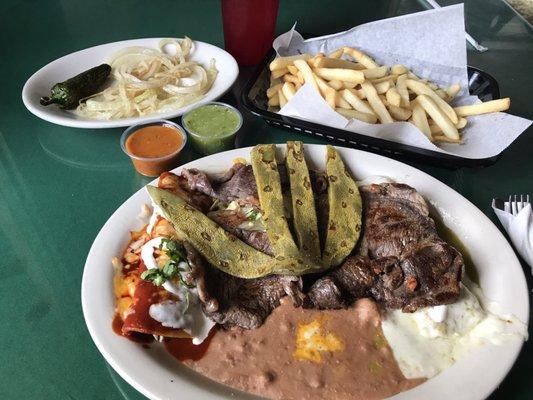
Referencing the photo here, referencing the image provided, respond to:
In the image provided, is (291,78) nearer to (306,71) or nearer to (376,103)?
(306,71)

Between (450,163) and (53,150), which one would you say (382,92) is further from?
(53,150)

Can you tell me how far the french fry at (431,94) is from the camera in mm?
2510

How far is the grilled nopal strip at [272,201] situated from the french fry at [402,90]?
2.64 ft

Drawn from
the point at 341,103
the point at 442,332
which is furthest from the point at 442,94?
the point at 442,332

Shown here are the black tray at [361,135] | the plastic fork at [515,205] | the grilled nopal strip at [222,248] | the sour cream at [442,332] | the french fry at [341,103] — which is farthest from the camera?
the french fry at [341,103]

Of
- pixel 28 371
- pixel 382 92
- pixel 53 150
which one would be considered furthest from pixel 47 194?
pixel 382 92

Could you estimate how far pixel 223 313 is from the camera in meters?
1.71

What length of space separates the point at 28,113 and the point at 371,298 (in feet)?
7.11

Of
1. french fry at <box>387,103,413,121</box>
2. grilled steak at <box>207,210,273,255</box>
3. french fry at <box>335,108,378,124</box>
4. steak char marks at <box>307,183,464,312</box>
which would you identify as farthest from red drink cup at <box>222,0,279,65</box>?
steak char marks at <box>307,183,464,312</box>

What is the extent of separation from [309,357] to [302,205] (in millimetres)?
602

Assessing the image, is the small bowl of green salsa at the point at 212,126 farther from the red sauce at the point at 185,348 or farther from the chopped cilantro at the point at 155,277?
the red sauce at the point at 185,348

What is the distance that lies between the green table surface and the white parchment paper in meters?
0.18

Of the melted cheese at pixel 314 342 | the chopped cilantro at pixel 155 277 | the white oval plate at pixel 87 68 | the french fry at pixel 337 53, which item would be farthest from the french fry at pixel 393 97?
the chopped cilantro at pixel 155 277

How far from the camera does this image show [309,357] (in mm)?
1653
